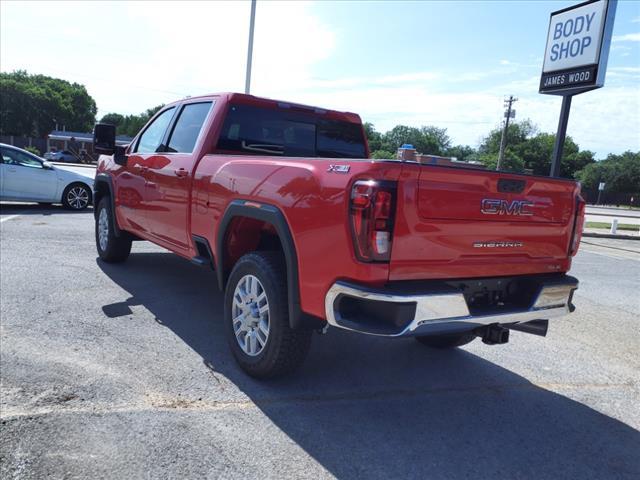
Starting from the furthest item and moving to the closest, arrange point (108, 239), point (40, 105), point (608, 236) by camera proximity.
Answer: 1. point (40, 105)
2. point (608, 236)
3. point (108, 239)

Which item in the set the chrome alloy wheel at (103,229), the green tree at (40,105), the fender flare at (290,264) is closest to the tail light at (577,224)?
the fender flare at (290,264)

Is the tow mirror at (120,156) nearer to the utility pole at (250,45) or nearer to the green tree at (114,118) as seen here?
the utility pole at (250,45)

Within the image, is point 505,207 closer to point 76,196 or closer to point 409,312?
point 409,312

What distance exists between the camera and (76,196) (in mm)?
12648

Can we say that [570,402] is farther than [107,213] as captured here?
No

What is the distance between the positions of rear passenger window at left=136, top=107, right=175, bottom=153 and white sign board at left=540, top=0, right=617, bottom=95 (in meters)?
7.90

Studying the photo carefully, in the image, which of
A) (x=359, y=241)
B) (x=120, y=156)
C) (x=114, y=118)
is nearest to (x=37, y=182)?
(x=120, y=156)

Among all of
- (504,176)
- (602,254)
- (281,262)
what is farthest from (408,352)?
(602,254)

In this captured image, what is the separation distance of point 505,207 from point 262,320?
1.73 metres

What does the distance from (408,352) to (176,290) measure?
2746 mm

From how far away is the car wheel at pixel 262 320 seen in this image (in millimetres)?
3356

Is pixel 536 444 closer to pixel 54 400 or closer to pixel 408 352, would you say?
pixel 408 352

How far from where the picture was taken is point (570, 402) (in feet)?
12.3

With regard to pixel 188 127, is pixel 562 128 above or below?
above
